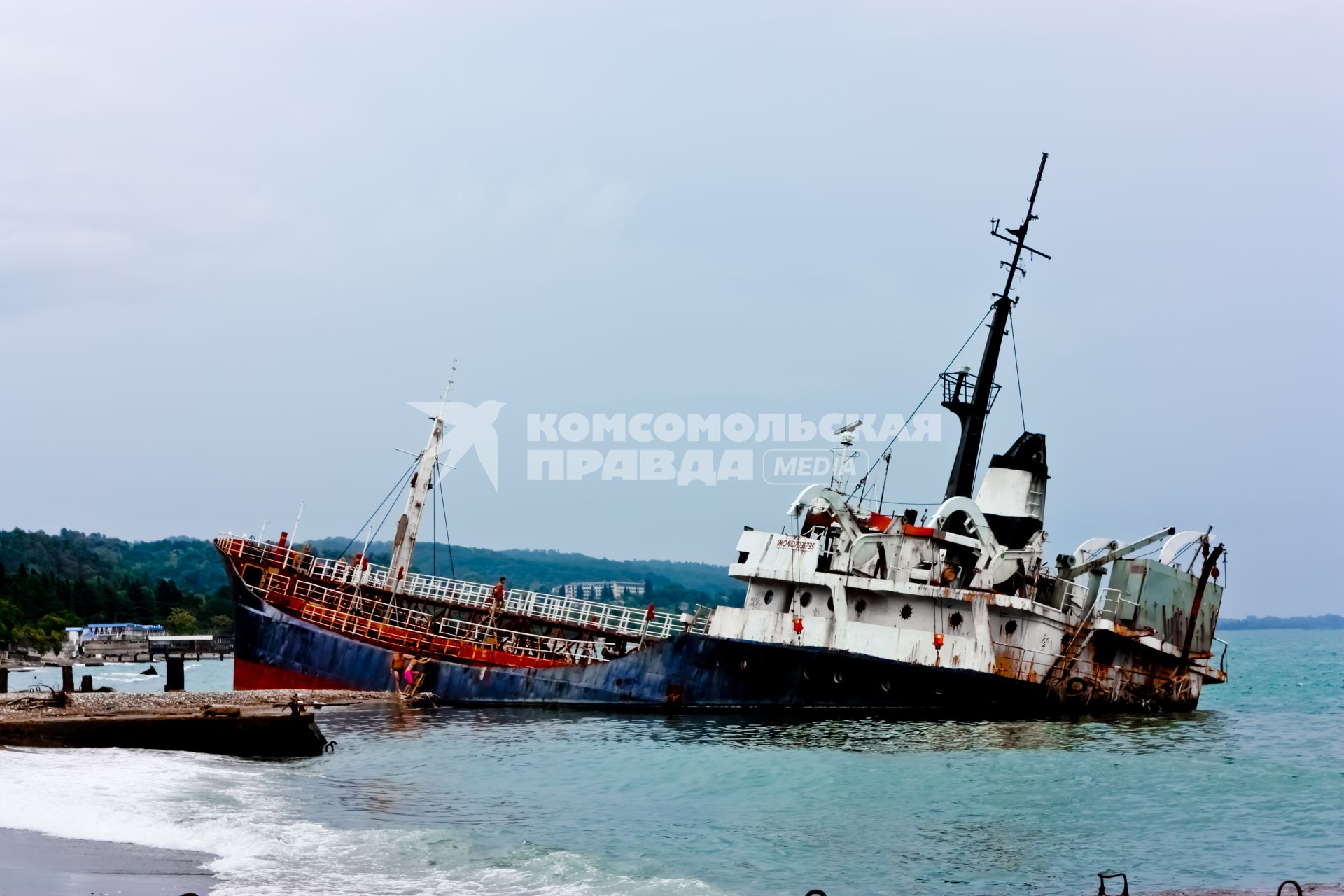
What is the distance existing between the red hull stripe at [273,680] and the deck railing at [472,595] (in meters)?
2.79

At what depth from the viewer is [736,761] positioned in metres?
24.4

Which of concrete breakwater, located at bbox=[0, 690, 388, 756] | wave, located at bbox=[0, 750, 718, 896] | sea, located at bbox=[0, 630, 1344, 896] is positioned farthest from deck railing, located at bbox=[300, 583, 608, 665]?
wave, located at bbox=[0, 750, 718, 896]

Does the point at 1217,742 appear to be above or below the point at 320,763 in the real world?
above

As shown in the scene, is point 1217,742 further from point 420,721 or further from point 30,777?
point 30,777

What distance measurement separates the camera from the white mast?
37.5 m

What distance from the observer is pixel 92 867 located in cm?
1568

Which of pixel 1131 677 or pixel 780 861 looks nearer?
pixel 780 861

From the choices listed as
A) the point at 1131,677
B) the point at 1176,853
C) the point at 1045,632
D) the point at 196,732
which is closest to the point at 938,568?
the point at 1045,632

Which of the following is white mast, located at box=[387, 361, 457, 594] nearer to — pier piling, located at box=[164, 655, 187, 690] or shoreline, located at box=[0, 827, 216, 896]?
pier piling, located at box=[164, 655, 187, 690]

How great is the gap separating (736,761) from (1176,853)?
854cm

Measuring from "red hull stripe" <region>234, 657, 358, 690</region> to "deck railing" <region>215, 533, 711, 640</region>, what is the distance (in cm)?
279

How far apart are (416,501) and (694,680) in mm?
10938

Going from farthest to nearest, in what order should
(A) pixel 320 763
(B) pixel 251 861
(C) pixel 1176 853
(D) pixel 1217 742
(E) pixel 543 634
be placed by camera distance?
(E) pixel 543 634
(D) pixel 1217 742
(A) pixel 320 763
(C) pixel 1176 853
(B) pixel 251 861

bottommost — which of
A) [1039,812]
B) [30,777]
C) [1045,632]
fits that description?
[30,777]
